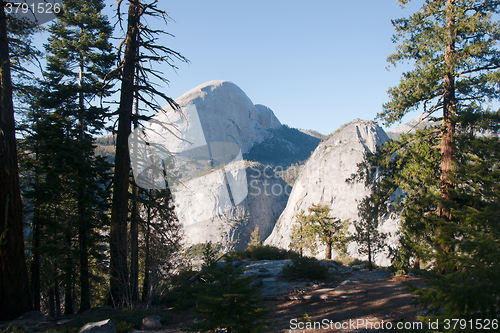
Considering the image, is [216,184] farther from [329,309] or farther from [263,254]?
[329,309]

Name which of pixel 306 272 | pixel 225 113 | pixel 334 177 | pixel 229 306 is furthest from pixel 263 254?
pixel 225 113

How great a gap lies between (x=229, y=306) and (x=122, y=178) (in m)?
4.78

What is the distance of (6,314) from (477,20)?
48.7ft

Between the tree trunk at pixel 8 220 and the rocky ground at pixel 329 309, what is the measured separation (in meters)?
0.56

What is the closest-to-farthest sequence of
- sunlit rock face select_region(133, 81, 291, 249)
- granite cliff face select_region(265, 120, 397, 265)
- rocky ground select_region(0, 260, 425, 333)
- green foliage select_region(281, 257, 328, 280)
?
1. rocky ground select_region(0, 260, 425, 333)
2. green foliage select_region(281, 257, 328, 280)
3. granite cliff face select_region(265, 120, 397, 265)
4. sunlit rock face select_region(133, 81, 291, 249)

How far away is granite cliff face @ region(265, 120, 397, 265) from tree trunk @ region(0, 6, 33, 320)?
2303 inches

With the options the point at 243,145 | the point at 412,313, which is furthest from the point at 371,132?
the point at 412,313

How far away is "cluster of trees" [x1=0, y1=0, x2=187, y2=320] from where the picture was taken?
5.92 m

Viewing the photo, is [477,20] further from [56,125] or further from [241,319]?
[56,125]

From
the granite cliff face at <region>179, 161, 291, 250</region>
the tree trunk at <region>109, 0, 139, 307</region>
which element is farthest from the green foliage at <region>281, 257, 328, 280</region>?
the granite cliff face at <region>179, 161, 291, 250</region>

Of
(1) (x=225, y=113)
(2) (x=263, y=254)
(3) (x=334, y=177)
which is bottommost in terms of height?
(2) (x=263, y=254)

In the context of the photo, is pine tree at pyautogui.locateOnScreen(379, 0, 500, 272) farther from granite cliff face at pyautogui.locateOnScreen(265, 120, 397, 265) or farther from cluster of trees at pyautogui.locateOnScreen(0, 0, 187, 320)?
granite cliff face at pyautogui.locateOnScreen(265, 120, 397, 265)

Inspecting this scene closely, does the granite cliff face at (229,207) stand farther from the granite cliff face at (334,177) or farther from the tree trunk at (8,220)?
the tree trunk at (8,220)

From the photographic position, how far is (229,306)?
398 cm
